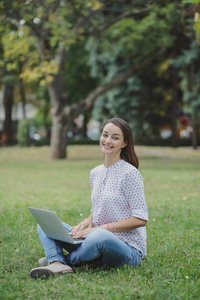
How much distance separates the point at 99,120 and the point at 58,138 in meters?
8.70

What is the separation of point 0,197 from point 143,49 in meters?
13.3

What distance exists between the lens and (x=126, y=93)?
2719 centimetres

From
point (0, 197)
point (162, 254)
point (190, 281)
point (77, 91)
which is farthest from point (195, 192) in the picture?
point (77, 91)

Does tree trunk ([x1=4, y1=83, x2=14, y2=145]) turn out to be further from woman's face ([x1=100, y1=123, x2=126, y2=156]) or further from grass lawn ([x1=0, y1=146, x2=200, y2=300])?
woman's face ([x1=100, y1=123, x2=126, y2=156])

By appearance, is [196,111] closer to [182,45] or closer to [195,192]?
[182,45]

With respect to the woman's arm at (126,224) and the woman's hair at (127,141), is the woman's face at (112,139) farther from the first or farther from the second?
the woman's arm at (126,224)

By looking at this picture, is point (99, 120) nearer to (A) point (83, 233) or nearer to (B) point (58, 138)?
(B) point (58, 138)

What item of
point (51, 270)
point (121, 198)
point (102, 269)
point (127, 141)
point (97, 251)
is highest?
point (127, 141)

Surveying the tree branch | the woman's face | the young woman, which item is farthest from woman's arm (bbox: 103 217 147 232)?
the tree branch

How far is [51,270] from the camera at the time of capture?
12.2 ft

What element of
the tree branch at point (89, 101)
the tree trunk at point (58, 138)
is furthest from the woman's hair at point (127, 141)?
the tree trunk at point (58, 138)

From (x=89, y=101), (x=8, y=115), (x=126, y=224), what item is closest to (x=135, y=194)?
(x=126, y=224)

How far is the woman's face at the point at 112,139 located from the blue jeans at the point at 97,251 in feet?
2.43

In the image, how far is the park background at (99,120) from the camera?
3.81m
